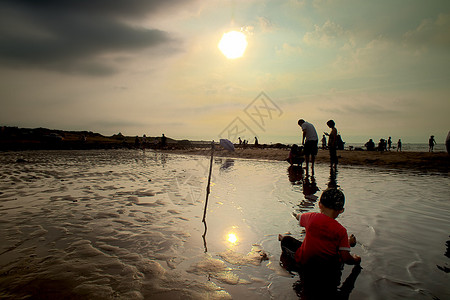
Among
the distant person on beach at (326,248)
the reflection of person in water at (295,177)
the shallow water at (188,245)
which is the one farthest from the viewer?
the reflection of person in water at (295,177)

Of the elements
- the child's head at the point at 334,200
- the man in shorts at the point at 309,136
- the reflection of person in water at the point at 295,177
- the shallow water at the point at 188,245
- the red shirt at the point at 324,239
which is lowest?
the shallow water at the point at 188,245

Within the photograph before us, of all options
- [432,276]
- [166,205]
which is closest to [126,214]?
[166,205]

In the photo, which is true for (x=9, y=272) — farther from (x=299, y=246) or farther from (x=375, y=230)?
(x=375, y=230)

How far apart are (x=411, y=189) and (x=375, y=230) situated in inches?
228

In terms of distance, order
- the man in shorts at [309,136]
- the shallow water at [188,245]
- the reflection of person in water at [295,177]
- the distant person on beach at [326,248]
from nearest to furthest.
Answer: the shallow water at [188,245], the distant person on beach at [326,248], the reflection of person in water at [295,177], the man in shorts at [309,136]

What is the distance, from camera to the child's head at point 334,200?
303 centimetres

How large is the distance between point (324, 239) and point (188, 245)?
213 cm

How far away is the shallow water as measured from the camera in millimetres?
2725

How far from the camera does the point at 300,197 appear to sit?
296 inches

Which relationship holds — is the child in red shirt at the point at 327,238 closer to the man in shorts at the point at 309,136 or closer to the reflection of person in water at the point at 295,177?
the reflection of person in water at the point at 295,177

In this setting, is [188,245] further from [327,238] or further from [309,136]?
[309,136]

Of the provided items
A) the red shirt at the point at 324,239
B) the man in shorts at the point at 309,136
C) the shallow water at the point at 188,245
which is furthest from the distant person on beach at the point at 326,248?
the man in shorts at the point at 309,136

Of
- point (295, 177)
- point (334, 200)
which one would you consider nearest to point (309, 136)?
point (295, 177)

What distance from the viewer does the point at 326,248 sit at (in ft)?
9.78
